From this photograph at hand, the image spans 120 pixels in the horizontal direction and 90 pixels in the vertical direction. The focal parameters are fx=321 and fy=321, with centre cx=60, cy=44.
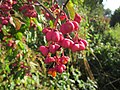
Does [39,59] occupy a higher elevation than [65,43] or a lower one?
higher

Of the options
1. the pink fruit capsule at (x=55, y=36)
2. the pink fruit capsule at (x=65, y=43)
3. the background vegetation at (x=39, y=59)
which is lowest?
the pink fruit capsule at (x=65, y=43)

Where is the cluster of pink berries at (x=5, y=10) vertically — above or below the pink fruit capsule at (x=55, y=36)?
above

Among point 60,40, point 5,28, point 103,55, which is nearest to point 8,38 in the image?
point 5,28

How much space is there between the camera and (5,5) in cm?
129

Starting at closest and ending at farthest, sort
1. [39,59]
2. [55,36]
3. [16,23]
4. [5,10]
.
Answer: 1. [55,36]
2. [16,23]
3. [5,10]
4. [39,59]

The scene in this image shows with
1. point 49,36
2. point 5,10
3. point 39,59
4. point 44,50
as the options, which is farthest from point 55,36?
point 39,59

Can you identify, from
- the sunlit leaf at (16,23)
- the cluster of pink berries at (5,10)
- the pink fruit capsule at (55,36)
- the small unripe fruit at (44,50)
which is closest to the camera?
the pink fruit capsule at (55,36)

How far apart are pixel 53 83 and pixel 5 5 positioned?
65.2 inches

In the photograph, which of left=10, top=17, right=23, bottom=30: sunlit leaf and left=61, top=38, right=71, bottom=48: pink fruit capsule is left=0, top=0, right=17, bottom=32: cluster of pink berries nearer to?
left=10, top=17, right=23, bottom=30: sunlit leaf

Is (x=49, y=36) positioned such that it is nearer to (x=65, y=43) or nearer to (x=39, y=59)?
(x=65, y=43)

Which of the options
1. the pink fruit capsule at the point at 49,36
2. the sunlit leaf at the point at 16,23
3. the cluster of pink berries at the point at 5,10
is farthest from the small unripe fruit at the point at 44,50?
the cluster of pink berries at the point at 5,10

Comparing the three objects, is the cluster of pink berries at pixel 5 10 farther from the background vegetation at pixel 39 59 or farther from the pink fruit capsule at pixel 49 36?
the pink fruit capsule at pixel 49 36

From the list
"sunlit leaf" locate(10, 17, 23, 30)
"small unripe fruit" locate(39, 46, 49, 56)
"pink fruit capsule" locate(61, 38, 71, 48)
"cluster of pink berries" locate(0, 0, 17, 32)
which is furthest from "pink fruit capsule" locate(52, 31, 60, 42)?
"cluster of pink berries" locate(0, 0, 17, 32)

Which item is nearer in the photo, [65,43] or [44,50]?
[65,43]
